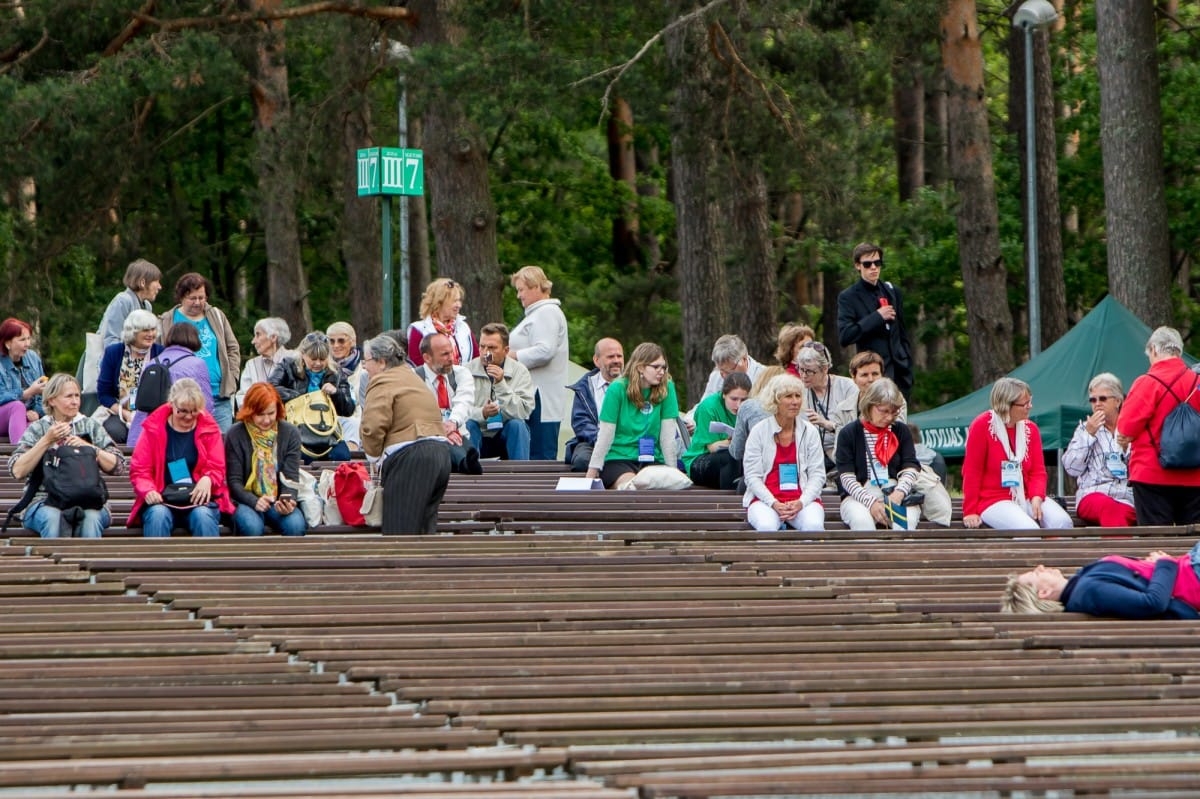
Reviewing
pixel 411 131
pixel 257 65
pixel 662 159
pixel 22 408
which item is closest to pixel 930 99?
pixel 662 159

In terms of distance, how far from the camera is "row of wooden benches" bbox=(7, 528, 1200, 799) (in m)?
6.27

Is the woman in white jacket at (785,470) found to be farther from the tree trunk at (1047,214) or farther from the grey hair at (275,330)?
the tree trunk at (1047,214)

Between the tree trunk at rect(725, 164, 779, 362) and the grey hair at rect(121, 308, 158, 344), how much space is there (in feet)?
29.8

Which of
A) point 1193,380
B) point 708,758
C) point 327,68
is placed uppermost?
point 327,68

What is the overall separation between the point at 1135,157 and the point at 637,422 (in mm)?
8208

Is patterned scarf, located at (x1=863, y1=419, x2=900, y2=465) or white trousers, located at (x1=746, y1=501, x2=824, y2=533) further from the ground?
patterned scarf, located at (x1=863, y1=419, x2=900, y2=465)

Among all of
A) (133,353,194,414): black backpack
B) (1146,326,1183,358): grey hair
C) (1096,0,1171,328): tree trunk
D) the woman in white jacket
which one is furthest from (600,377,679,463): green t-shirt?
(1096,0,1171,328): tree trunk

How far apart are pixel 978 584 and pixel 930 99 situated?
82.9 feet

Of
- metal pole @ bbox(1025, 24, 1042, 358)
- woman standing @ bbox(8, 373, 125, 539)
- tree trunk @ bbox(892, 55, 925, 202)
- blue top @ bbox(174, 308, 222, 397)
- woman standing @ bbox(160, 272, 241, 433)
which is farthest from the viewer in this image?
tree trunk @ bbox(892, 55, 925, 202)

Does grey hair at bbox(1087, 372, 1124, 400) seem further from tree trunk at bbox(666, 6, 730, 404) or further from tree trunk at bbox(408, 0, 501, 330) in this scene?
tree trunk at bbox(408, 0, 501, 330)

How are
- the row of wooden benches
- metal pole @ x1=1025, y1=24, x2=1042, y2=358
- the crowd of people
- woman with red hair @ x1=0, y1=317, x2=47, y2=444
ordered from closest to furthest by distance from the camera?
the row of wooden benches
the crowd of people
woman with red hair @ x1=0, y1=317, x2=47, y2=444
metal pole @ x1=1025, y1=24, x2=1042, y2=358

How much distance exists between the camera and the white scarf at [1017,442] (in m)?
12.0

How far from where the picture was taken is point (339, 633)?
8.24m

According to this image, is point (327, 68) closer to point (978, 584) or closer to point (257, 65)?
point (257, 65)
